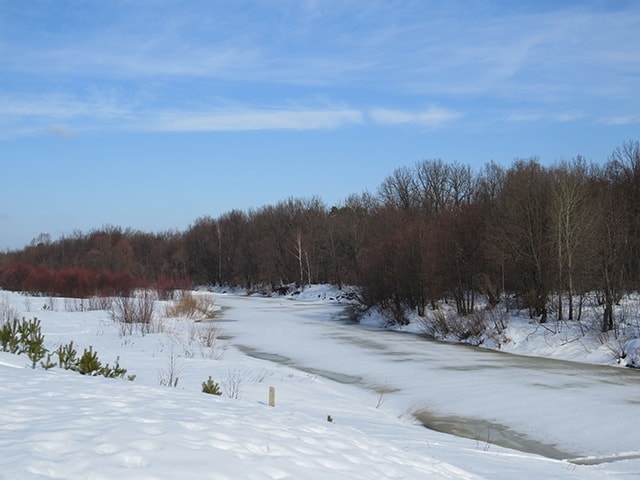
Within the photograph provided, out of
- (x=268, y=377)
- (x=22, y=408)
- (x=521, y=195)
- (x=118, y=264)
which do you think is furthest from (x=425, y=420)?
(x=118, y=264)

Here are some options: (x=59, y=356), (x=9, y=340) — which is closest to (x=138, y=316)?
(x=9, y=340)

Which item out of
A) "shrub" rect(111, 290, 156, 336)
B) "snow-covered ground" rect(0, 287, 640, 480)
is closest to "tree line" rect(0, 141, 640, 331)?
"snow-covered ground" rect(0, 287, 640, 480)

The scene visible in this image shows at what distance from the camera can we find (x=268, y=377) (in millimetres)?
17109

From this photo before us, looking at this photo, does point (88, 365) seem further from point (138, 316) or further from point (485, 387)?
point (138, 316)

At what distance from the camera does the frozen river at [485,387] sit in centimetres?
1295

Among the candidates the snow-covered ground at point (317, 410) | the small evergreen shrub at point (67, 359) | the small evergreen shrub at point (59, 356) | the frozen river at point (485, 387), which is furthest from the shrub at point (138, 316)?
the small evergreen shrub at point (67, 359)

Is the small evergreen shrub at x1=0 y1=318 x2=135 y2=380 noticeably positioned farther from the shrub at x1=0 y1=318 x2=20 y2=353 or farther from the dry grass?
the dry grass

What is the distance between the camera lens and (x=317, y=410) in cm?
1284

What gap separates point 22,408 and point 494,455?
6598 millimetres

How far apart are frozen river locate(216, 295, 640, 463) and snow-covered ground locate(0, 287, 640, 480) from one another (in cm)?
7

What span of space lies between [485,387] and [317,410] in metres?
7.37

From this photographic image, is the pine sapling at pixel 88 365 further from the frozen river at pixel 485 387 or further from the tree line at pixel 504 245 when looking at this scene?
the tree line at pixel 504 245

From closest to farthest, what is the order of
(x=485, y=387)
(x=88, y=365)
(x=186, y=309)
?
(x=88, y=365)
(x=485, y=387)
(x=186, y=309)

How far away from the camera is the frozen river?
13.0 metres
